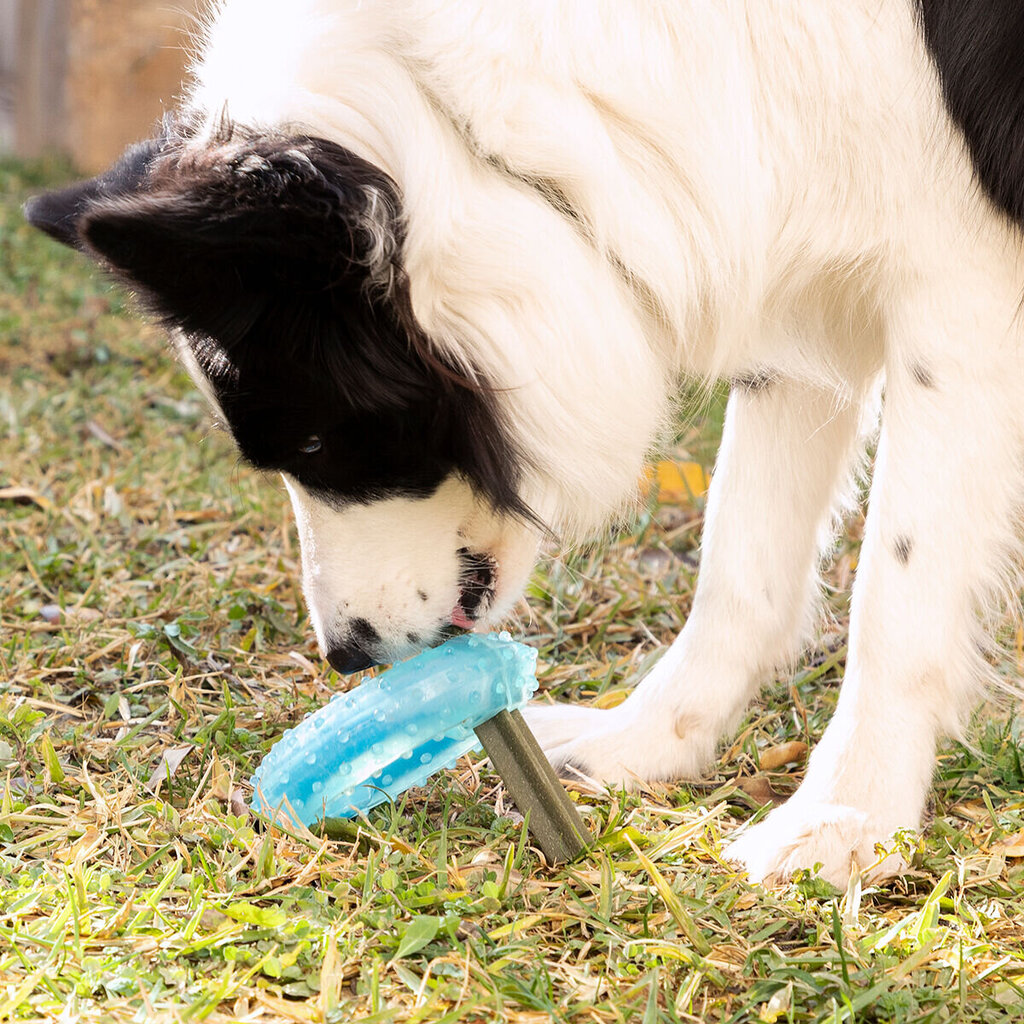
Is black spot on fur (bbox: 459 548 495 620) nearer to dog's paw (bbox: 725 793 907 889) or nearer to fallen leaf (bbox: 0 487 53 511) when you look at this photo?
dog's paw (bbox: 725 793 907 889)

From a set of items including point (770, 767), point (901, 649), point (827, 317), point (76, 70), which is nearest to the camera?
point (901, 649)

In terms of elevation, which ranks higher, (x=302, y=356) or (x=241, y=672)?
(x=302, y=356)

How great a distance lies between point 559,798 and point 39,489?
2307 mm

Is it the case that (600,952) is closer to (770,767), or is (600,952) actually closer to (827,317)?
(770,767)

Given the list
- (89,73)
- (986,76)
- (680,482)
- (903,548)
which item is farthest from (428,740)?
(89,73)

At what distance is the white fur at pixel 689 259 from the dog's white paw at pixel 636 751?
0.31 meters

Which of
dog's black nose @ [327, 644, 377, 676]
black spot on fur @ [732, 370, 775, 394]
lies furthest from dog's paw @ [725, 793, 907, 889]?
black spot on fur @ [732, 370, 775, 394]

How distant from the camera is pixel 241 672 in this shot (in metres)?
2.75

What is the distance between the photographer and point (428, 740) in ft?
6.50

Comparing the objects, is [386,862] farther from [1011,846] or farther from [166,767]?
[1011,846]

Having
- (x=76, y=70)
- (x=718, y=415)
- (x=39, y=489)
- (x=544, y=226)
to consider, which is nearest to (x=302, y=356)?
(x=544, y=226)

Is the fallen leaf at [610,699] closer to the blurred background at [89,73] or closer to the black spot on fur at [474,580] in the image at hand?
the black spot on fur at [474,580]

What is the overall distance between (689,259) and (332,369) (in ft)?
2.02

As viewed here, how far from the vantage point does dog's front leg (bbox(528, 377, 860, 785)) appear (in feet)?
7.85
